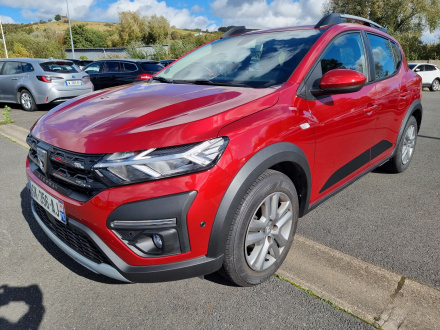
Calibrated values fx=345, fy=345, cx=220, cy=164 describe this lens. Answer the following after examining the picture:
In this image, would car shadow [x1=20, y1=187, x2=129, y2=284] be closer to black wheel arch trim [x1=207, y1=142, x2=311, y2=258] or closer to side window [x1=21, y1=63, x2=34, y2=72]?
black wheel arch trim [x1=207, y1=142, x2=311, y2=258]

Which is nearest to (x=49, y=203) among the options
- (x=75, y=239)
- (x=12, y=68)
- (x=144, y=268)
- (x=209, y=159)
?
Result: (x=75, y=239)

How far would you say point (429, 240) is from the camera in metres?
2.68

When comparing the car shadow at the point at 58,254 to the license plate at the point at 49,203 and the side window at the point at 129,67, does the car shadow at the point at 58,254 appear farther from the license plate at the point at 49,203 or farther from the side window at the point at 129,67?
the side window at the point at 129,67

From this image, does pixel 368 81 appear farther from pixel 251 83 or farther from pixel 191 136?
pixel 191 136

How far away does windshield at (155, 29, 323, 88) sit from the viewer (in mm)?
2461

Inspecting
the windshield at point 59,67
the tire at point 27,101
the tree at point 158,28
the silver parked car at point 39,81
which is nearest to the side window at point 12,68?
the silver parked car at point 39,81

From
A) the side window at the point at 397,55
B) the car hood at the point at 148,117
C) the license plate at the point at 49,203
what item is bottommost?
the license plate at the point at 49,203

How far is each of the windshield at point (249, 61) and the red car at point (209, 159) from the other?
0.05ft

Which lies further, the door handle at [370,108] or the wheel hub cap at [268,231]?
the door handle at [370,108]

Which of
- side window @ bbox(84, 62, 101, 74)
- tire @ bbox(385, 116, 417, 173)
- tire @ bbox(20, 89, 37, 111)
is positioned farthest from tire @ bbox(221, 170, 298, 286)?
side window @ bbox(84, 62, 101, 74)

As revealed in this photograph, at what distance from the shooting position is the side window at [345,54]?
2.60m

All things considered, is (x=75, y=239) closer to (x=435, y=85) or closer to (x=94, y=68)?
(x=94, y=68)

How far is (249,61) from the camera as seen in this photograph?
272 cm

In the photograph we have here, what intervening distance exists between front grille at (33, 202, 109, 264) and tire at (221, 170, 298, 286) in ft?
2.33
